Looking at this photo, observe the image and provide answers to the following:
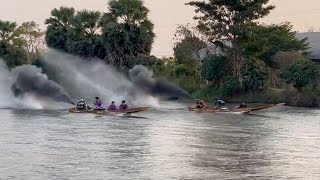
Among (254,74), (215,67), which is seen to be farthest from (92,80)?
(254,74)

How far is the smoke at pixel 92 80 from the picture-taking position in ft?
242

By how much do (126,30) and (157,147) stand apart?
51241 mm

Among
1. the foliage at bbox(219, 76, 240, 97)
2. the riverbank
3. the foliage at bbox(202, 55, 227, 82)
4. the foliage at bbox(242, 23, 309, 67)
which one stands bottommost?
the riverbank

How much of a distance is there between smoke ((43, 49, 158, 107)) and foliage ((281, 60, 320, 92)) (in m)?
14.6

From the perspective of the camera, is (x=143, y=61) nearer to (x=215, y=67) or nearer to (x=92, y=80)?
(x=92, y=80)

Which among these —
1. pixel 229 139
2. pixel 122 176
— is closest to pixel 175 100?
pixel 229 139

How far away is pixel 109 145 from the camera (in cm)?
3412

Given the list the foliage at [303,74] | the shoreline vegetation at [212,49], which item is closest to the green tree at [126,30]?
the shoreline vegetation at [212,49]

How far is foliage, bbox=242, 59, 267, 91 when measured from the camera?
73.8 meters

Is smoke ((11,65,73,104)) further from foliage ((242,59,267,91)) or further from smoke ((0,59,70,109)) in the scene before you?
foliage ((242,59,267,91))

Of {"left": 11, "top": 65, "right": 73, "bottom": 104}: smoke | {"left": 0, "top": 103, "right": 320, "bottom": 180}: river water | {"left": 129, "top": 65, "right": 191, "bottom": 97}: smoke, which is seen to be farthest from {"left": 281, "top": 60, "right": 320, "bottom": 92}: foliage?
{"left": 11, "top": 65, "right": 73, "bottom": 104}: smoke

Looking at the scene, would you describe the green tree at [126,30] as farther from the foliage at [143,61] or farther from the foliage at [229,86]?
the foliage at [229,86]

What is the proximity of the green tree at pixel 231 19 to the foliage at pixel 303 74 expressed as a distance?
8.06m

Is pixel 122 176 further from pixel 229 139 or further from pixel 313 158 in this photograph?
pixel 229 139
